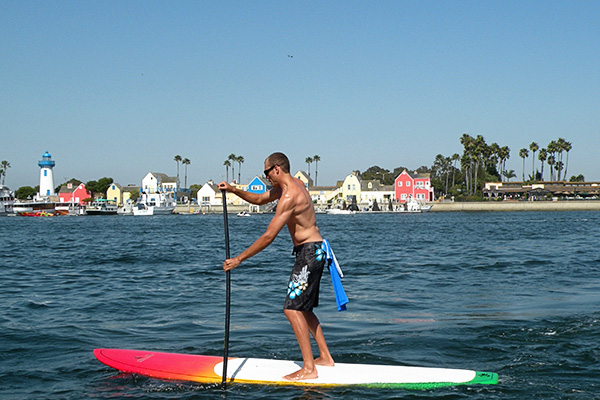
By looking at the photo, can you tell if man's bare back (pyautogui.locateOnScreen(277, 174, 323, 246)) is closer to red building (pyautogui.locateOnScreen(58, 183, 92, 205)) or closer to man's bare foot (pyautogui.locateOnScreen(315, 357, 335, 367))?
man's bare foot (pyautogui.locateOnScreen(315, 357, 335, 367))

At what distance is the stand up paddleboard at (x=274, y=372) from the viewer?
6.42 m

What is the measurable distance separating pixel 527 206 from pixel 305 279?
10905 cm

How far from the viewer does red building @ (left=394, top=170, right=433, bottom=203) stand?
116 meters

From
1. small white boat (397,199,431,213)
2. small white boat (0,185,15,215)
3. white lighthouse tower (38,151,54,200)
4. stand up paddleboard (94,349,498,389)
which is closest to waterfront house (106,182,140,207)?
white lighthouse tower (38,151,54,200)

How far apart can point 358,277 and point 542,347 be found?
929 cm

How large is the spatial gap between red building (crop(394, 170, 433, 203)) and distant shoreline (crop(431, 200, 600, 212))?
6.30 m

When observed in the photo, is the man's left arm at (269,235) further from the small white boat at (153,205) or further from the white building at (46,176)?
the white building at (46,176)

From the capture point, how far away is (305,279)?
20.9ft

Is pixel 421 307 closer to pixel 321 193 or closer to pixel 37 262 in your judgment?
pixel 37 262

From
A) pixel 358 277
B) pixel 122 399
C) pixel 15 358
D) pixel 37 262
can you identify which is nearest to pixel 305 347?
pixel 122 399

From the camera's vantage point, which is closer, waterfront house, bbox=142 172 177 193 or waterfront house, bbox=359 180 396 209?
waterfront house, bbox=359 180 396 209

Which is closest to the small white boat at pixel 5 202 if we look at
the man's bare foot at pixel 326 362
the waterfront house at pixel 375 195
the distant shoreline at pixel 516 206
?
the distant shoreline at pixel 516 206

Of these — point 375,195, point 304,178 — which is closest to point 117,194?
point 304,178

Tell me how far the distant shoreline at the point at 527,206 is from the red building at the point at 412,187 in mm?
6300
